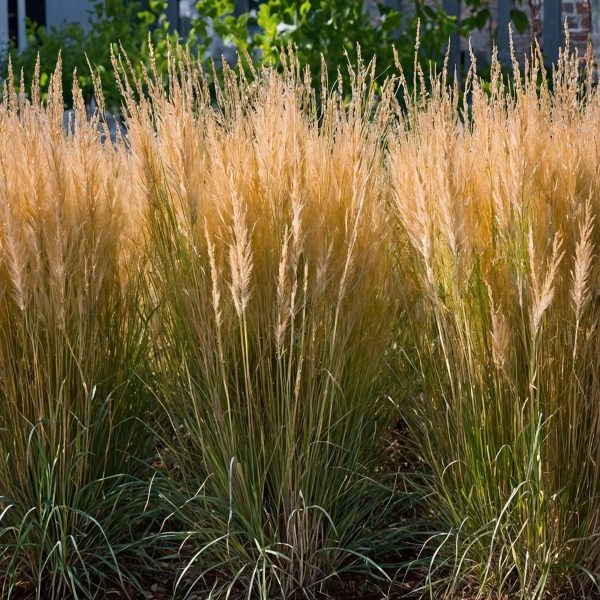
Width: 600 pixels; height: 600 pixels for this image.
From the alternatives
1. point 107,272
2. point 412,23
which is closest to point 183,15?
point 412,23

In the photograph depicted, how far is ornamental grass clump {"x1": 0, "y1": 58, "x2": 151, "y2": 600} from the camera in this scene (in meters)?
2.82

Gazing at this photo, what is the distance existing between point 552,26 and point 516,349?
6.12 meters

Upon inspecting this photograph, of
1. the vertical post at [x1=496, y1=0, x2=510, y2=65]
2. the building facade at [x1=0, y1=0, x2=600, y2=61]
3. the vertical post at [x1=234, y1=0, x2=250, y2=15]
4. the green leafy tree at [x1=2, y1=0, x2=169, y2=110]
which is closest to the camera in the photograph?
the green leafy tree at [x1=2, y1=0, x2=169, y2=110]

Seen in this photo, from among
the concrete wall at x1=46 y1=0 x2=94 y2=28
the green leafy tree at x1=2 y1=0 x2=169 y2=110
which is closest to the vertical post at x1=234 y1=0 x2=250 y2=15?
the green leafy tree at x1=2 y1=0 x2=169 y2=110

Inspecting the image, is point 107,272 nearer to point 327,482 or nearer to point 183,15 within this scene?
point 327,482

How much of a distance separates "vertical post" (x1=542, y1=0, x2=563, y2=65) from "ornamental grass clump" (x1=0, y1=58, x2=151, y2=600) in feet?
19.7

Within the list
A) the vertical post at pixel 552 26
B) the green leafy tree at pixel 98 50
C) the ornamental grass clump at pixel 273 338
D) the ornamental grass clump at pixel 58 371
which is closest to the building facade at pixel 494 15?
the vertical post at pixel 552 26

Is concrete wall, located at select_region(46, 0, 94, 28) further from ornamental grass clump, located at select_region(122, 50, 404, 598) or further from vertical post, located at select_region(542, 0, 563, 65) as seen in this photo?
ornamental grass clump, located at select_region(122, 50, 404, 598)

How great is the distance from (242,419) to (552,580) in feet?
2.90

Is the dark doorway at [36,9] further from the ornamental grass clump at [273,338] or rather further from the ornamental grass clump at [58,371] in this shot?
the ornamental grass clump at [273,338]

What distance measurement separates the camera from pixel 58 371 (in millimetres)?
2863

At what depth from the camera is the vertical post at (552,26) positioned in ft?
27.1

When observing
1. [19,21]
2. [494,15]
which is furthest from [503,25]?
[19,21]

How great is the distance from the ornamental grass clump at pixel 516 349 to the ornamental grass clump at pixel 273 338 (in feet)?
0.63
